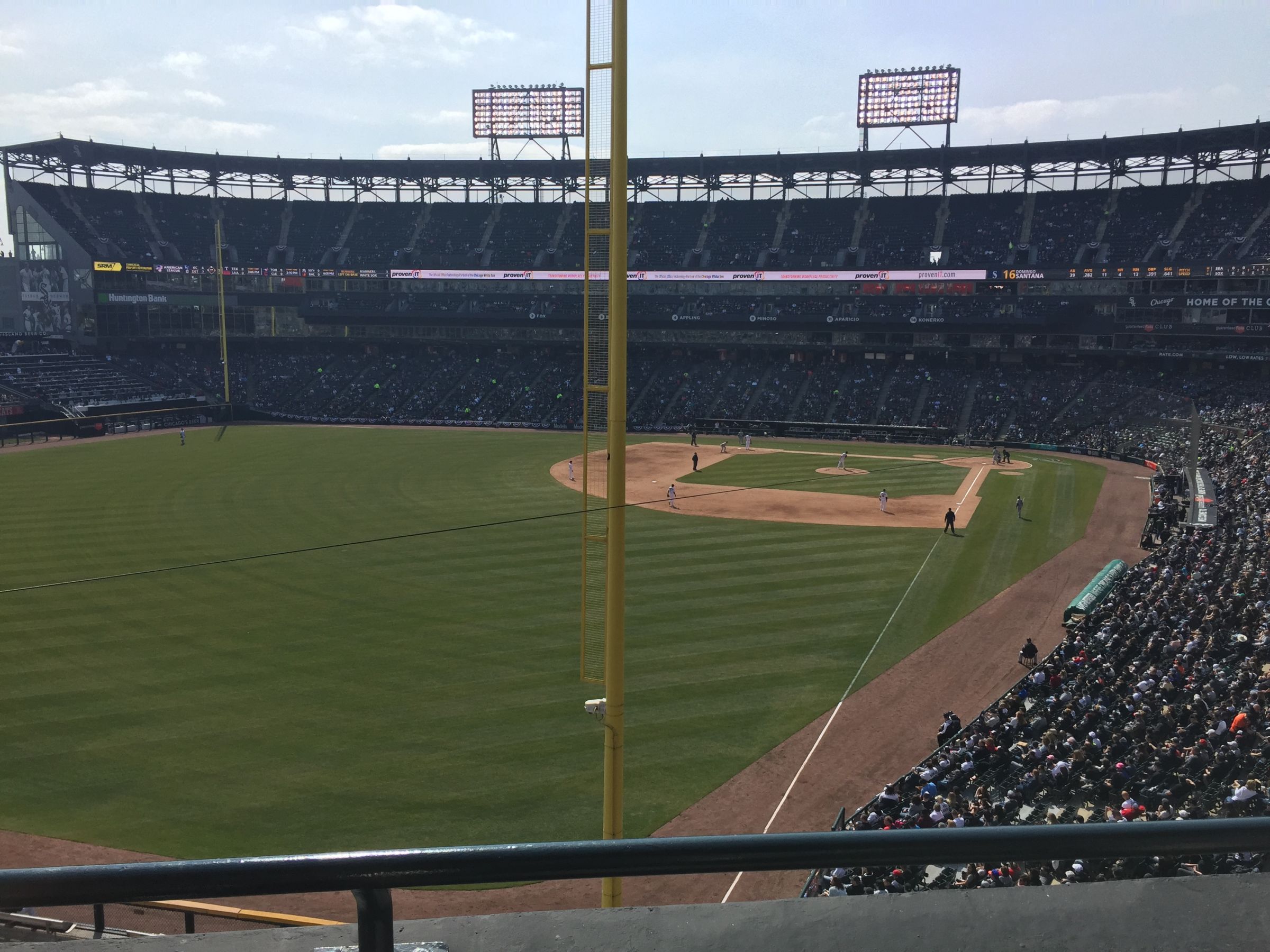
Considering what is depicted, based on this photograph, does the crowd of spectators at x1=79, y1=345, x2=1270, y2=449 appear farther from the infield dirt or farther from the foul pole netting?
the foul pole netting

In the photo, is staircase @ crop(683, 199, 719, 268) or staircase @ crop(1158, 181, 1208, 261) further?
staircase @ crop(683, 199, 719, 268)

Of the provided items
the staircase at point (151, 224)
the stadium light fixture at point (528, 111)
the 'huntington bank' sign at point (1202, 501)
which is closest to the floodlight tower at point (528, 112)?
the stadium light fixture at point (528, 111)

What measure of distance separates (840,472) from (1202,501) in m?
19.6

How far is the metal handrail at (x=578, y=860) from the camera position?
210cm

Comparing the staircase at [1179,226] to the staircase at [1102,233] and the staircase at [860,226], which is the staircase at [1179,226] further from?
the staircase at [860,226]

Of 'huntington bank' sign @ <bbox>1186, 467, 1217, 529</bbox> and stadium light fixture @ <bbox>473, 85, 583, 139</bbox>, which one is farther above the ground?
stadium light fixture @ <bbox>473, 85, 583, 139</bbox>

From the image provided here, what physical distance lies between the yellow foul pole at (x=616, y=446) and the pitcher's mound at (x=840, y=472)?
42.6 meters

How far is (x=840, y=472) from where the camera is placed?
51.9m

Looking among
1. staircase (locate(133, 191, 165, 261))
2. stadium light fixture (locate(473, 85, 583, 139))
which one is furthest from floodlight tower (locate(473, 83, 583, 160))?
staircase (locate(133, 191, 165, 261))

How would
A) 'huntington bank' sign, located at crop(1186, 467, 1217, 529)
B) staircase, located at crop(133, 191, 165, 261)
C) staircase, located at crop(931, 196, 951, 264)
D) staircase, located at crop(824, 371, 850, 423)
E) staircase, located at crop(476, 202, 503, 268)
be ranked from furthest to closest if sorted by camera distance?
staircase, located at crop(476, 202, 503, 268)
staircase, located at crop(133, 191, 165, 261)
staircase, located at crop(931, 196, 951, 264)
staircase, located at crop(824, 371, 850, 423)
'huntington bank' sign, located at crop(1186, 467, 1217, 529)

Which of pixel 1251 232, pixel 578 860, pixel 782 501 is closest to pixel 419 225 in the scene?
pixel 782 501

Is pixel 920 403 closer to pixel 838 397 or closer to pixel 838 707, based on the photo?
pixel 838 397

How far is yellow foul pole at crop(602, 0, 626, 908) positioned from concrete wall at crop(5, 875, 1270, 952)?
6717mm

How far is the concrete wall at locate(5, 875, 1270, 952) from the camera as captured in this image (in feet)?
7.79
